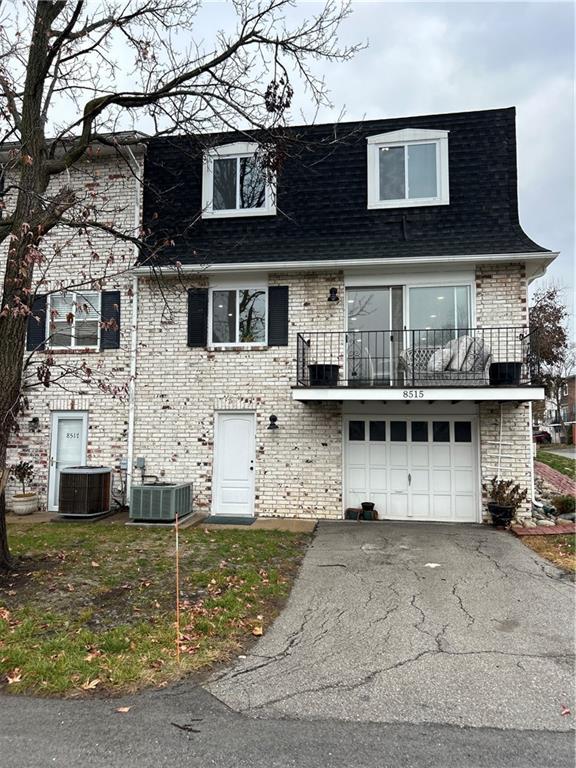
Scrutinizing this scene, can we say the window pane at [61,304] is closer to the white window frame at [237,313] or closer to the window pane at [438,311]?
the white window frame at [237,313]

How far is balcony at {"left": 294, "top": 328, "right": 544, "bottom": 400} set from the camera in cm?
903

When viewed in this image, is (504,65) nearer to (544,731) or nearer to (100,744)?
(544,731)

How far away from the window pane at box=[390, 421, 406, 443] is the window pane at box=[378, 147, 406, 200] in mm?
4683

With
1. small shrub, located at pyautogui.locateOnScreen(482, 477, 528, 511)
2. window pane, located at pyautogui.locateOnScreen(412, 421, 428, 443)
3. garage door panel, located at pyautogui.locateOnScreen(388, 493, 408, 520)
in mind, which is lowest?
garage door panel, located at pyautogui.locateOnScreen(388, 493, 408, 520)

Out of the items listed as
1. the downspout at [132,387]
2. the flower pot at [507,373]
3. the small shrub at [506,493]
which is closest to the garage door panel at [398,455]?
the small shrub at [506,493]

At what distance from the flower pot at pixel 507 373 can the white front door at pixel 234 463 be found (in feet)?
15.6

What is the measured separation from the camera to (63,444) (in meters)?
11.2

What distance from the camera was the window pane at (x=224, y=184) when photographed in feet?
37.0

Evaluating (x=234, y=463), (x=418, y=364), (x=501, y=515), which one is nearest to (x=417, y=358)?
(x=418, y=364)

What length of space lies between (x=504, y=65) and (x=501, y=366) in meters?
4.88

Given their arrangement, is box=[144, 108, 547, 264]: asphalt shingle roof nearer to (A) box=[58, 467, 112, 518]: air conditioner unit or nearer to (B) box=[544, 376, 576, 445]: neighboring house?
(A) box=[58, 467, 112, 518]: air conditioner unit

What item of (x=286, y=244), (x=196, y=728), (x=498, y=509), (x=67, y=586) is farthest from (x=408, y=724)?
(x=286, y=244)

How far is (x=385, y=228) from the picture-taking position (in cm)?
1052

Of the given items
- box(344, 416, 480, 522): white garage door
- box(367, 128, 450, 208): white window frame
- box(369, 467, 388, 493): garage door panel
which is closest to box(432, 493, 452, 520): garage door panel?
box(344, 416, 480, 522): white garage door
